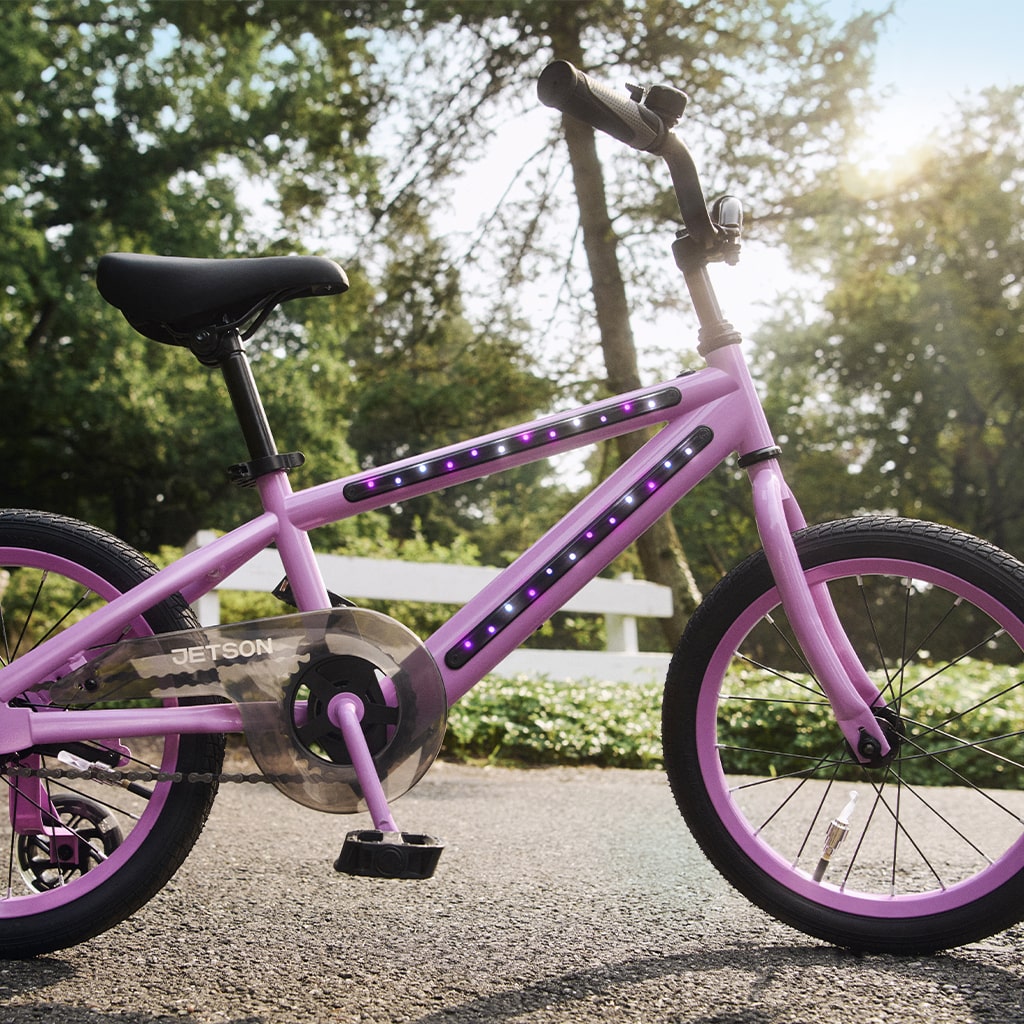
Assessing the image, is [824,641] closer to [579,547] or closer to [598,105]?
[579,547]

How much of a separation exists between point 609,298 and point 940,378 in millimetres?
17250

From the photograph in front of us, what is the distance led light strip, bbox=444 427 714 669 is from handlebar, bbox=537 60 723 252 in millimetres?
451

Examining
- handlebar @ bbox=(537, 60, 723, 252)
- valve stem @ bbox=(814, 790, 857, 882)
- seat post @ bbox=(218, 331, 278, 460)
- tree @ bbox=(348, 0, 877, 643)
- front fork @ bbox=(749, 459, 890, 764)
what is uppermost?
tree @ bbox=(348, 0, 877, 643)

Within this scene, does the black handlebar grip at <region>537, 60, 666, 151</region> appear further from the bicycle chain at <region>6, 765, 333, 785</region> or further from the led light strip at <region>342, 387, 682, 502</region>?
the bicycle chain at <region>6, 765, 333, 785</region>

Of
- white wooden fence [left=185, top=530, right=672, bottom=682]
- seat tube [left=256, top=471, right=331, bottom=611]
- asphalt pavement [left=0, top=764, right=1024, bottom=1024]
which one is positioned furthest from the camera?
white wooden fence [left=185, top=530, right=672, bottom=682]

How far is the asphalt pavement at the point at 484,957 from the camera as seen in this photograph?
168 cm

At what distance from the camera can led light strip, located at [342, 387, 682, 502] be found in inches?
83.0

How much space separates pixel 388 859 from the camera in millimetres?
1854

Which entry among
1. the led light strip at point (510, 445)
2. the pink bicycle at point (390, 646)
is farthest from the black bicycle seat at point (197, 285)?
the led light strip at point (510, 445)

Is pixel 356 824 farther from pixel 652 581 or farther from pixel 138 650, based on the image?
pixel 652 581

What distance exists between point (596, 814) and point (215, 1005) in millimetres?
2051

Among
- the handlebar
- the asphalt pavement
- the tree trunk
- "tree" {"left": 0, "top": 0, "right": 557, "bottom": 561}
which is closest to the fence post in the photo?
the tree trunk

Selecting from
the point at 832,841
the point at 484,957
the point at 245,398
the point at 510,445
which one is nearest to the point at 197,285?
the point at 245,398

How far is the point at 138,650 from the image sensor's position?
201 cm
